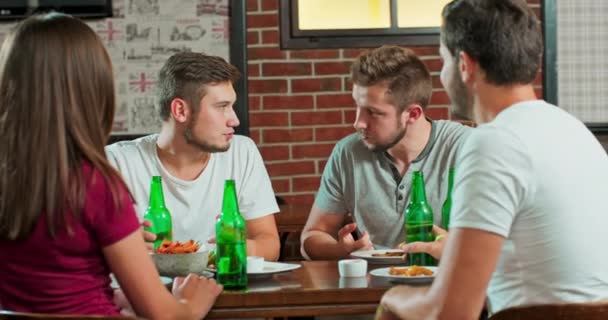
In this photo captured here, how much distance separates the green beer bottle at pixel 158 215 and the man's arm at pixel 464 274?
1129 mm

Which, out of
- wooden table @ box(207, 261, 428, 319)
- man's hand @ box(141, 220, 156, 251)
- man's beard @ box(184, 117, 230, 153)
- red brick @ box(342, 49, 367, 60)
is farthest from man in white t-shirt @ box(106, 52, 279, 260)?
red brick @ box(342, 49, 367, 60)

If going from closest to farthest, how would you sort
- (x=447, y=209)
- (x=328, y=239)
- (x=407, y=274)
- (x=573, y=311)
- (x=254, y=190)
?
(x=573, y=311)
(x=407, y=274)
(x=447, y=209)
(x=328, y=239)
(x=254, y=190)

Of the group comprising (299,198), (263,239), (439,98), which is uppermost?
(439,98)

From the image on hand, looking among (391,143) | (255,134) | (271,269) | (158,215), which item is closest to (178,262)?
(271,269)

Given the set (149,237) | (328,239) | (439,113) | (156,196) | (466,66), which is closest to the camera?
(466,66)

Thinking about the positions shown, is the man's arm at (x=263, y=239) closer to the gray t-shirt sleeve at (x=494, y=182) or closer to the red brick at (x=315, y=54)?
the gray t-shirt sleeve at (x=494, y=182)

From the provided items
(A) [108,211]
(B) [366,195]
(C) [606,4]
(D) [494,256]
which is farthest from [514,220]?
(C) [606,4]

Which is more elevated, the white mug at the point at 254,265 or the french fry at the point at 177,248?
the french fry at the point at 177,248

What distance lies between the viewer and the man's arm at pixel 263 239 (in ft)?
9.51

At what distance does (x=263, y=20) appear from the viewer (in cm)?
446

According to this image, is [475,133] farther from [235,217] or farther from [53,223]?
[235,217]

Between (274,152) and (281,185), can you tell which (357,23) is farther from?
(281,185)

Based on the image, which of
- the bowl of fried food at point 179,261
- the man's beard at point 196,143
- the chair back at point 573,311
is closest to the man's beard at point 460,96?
the chair back at point 573,311

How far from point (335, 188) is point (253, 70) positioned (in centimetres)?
146
